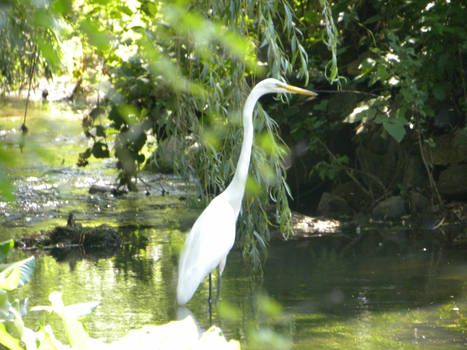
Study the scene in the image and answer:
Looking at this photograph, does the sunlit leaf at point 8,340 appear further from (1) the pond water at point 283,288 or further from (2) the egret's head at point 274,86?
(2) the egret's head at point 274,86

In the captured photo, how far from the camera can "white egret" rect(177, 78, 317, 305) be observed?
12.8 ft

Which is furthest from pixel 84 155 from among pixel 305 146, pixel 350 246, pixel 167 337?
pixel 167 337

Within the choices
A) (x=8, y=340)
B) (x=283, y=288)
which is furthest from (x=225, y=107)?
(x=8, y=340)

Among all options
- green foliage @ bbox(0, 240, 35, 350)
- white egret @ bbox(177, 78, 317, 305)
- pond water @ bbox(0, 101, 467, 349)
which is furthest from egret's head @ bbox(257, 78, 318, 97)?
green foliage @ bbox(0, 240, 35, 350)

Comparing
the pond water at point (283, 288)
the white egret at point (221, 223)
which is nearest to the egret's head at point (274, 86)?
the white egret at point (221, 223)

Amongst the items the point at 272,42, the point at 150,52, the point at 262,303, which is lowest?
the point at 262,303

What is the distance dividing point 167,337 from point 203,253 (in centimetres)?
254

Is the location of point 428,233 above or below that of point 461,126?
below

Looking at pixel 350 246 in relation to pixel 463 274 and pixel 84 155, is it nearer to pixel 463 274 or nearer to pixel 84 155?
pixel 463 274

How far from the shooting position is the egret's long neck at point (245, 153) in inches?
160

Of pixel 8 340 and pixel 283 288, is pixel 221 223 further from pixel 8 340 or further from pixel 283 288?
pixel 8 340

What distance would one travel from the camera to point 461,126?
7.19 m

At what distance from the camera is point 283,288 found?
15.6ft

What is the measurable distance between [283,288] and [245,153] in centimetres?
116
